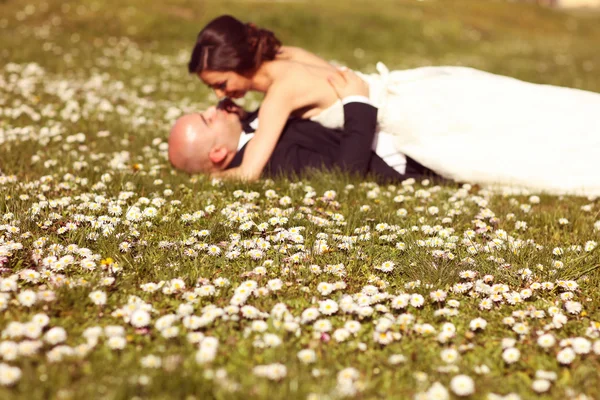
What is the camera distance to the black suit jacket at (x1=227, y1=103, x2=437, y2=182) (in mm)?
5949

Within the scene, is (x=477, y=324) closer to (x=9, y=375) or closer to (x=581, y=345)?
(x=581, y=345)

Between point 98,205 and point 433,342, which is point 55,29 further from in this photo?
point 433,342

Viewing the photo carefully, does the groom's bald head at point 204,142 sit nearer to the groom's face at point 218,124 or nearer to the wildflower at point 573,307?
the groom's face at point 218,124

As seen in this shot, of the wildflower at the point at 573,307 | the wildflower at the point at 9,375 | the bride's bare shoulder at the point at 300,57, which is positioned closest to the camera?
the wildflower at the point at 9,375

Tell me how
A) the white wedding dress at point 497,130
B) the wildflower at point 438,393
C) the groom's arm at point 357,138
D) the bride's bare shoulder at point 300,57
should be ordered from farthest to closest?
the bride's bare shoulder at point 300,57, the groom's arm at point 357,138, the white wedding dress at point 497,130, the wildflower at point 438,393

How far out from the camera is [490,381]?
2768mm

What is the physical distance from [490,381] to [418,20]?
23.0 meters

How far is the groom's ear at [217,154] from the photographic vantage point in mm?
5969

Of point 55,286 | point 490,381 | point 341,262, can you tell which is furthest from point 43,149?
point 490,381

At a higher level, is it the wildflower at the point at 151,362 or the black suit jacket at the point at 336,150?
the black suit jacket at the point at 336,150

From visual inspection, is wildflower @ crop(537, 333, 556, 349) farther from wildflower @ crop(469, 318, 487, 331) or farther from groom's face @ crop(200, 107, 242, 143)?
groom's face @ crop(200, 107, 242, 143)

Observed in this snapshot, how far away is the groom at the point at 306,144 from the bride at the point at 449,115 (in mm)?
147

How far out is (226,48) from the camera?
567 cm

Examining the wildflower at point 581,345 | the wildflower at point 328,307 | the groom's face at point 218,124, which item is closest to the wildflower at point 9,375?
the wildflower at point 328,307
